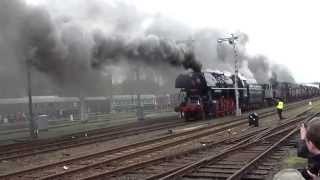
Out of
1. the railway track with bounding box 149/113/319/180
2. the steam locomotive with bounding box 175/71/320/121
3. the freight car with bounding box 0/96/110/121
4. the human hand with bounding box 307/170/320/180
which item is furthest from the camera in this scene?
the freight car with bounding box 0/96/110/121

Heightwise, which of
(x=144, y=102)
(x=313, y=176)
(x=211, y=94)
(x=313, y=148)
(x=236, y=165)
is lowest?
(x=236, y=165)

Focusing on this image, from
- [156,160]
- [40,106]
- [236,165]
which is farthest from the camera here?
[40,106]

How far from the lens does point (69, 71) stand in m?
19.6

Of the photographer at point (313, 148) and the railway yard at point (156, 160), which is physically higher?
the photographer at point (313, 148)

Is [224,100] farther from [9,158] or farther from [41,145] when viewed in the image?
[9,158]

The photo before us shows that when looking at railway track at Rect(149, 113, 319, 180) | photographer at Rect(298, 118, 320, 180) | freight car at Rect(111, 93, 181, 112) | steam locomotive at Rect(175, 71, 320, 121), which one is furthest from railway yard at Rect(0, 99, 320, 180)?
freight car at Rect(111, 93, 181, 112)

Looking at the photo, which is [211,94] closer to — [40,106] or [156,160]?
[156,160]

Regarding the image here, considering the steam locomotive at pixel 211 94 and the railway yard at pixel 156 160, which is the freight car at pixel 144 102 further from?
the railway yard at pixel 156 160

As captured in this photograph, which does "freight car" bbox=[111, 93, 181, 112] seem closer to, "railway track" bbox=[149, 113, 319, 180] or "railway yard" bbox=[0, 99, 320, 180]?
"railway yard" bbox=[0, 99, 320, 180]

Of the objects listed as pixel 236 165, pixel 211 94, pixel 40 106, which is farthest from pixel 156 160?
pixel 40 106

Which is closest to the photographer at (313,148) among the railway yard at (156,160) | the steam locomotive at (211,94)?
the railway yard at (156,160)

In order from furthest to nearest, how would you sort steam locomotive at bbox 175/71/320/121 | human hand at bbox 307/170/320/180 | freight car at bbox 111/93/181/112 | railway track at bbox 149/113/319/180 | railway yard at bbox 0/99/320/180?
freight car at bbox 111/93/181/112
steam locomotive at bbox 175/71/320/121
railway yard at bbox 0/99/320/180
railway track at bbox 149/113/319/180
human hand at bbox 307/170/320/180

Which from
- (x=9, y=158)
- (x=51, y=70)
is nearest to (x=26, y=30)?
(x=51, y=70)

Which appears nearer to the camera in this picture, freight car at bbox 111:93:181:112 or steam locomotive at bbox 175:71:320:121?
steam locomotive at bbox 175:71:320:121
